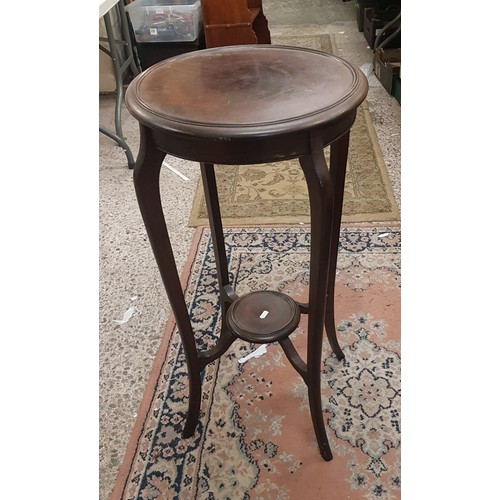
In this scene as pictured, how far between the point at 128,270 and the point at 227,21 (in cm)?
192

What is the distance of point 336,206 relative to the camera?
1116 mm

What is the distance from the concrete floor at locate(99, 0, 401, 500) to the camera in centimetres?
125

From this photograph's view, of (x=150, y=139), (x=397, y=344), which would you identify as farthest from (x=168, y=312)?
(x=150, y=139)

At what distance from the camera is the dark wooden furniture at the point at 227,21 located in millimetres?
2914

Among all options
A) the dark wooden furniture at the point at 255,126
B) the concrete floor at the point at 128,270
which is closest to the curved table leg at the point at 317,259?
the dark wooden furniture at the point at 255,126

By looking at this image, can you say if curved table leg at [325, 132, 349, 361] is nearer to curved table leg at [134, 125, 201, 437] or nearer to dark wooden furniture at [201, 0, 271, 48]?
curved table leg at [134, 125, 201, 437]

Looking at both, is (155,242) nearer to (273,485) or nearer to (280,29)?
(273,485)

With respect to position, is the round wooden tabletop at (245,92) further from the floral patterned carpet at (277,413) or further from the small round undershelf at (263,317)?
the floral patterned carpet at (277,413)

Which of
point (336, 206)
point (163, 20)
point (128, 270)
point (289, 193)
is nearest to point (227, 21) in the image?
point (163, 20)

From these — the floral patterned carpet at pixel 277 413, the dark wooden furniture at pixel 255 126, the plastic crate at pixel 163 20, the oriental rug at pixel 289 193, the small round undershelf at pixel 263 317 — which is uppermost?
the dark wooden furniture at pixel 255 126

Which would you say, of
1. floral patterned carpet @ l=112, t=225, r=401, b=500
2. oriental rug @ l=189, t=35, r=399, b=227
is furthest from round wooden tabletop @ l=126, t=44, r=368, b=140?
oriental rug @ l=189, t=35, r=399, b=227

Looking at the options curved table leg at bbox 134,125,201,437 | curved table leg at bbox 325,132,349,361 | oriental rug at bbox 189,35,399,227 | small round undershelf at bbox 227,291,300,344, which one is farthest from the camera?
oriental rug at bbox 189,35,399,227

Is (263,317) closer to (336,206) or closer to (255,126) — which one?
(336,206)

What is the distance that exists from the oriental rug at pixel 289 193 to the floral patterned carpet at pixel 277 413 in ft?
1.01
